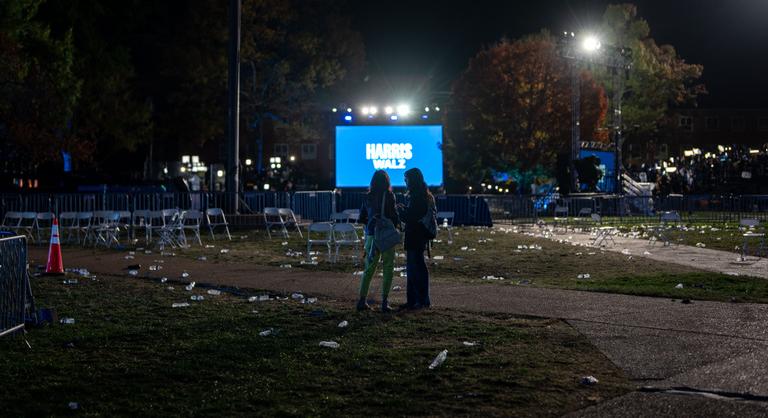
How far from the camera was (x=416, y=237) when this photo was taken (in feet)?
35.3

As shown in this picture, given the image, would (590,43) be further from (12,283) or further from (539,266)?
(12,283)

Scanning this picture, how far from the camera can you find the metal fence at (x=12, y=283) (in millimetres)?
8266

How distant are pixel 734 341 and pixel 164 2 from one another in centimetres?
4679

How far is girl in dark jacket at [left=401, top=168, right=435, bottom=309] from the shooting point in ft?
35.3

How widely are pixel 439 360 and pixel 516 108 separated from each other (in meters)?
42.4

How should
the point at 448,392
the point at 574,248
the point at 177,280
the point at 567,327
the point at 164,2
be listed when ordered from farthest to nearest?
1. the point at 164,2
2. the point at 574,248
3. the point at 177,280
4. the point at 567,327
5. the point at 448,392

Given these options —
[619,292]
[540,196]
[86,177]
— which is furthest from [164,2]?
[619,292]

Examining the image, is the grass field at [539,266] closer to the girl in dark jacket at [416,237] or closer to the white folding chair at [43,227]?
the girl in dark jacket at [416,237]

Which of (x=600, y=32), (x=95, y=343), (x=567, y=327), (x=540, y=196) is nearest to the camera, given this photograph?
(x=95, y=343)

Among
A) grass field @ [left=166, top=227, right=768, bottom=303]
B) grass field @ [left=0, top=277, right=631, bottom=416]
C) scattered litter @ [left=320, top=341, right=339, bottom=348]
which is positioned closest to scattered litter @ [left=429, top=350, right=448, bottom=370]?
grass field @ [left=0, top=277, right=631, bottom=416]

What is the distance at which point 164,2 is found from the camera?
51.0 metres

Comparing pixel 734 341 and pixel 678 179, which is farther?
pixel 678 179

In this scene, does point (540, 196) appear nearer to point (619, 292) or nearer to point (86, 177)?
point (86, 177)

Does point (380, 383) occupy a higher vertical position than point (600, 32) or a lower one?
lower
